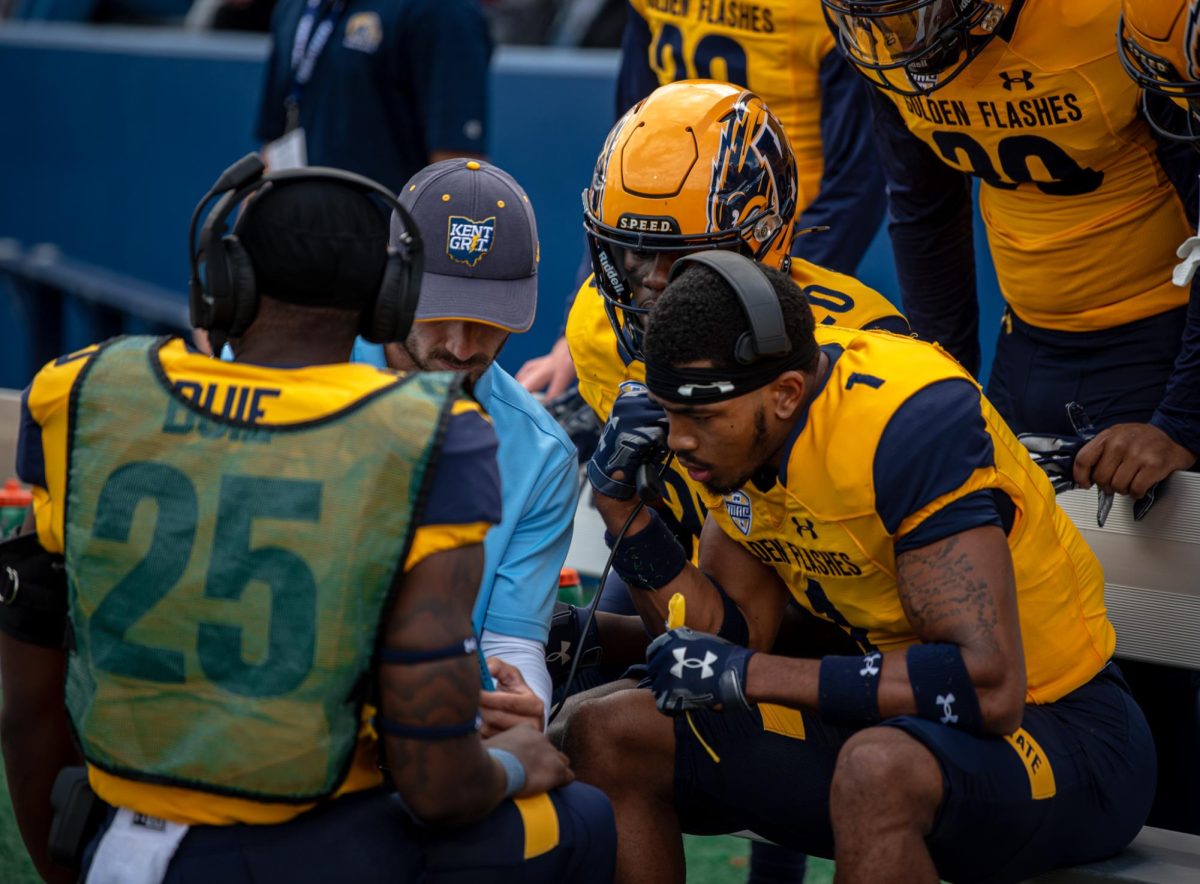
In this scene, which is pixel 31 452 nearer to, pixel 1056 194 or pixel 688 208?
pixel 688 208

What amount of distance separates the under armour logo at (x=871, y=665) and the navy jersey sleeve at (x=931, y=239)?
1542 mm

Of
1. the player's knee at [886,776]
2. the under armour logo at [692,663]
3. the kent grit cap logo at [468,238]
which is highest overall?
the kent grit cap logo at [468,238]

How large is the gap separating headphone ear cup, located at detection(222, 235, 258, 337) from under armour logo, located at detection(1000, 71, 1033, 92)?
174 centimetres

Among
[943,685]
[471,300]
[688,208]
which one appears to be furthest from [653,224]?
[943,685]

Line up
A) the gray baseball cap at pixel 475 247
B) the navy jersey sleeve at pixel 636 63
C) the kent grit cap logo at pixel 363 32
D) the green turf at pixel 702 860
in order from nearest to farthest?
the gray baseball cap at pixel 475 247 → the green turf at pixel 702 860 → the navy jersey sleeve at pixel 636 63 → the kent grit cap logo at pixel 363 32

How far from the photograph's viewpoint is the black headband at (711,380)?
2.56 m

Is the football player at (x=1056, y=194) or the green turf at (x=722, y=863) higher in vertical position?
the football player at (x=1056, y=194)

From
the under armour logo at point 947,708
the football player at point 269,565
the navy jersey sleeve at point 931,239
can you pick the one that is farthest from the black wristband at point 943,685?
the navy jersey sleeve at point 931,239

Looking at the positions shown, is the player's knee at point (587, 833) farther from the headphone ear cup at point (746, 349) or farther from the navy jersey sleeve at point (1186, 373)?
the navy jersey sleeve at point (1186, 373)

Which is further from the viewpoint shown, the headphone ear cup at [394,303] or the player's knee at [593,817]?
the player's knee at [593,817]

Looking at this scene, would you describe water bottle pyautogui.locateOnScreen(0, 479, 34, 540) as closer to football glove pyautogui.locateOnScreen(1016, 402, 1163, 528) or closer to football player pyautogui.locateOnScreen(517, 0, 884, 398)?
football player pyautogui.locateOnScreen(517, 0, 884, 398)

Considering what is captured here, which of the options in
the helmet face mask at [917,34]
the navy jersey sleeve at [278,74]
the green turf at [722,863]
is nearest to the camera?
the helmet face mask at [917,34]

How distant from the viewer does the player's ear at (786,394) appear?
2.61m

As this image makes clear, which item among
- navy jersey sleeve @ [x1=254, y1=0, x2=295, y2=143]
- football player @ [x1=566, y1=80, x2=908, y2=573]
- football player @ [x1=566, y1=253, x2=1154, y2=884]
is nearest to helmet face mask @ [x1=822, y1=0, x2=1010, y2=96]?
football player @ [x1=566, y1=80, x2=908, y2=573]
